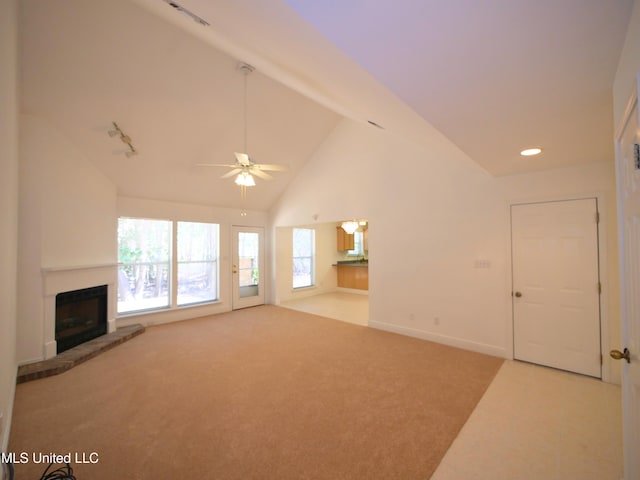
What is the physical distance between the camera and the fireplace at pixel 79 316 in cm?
392

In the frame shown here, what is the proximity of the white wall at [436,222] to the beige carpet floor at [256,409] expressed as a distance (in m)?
0.56

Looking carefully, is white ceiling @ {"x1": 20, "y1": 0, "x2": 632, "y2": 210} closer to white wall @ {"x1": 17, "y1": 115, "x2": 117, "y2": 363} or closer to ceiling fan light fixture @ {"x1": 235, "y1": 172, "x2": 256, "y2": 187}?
white wall @ {"x1": 17, "y1": 115, "x2": 117, "y2": 363}

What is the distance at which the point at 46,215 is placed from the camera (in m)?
3.59

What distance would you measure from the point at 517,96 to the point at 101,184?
5401 mm

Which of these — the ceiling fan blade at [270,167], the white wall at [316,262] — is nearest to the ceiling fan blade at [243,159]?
the ceiling fan blade at [270,167]

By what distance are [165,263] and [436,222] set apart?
507 cm

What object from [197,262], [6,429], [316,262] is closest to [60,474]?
[6,429]

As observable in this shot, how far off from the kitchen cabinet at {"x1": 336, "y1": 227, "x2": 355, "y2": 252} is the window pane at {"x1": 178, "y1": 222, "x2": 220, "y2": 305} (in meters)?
4.10

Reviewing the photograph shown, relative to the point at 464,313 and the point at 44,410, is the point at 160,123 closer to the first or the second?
the point at 44,410

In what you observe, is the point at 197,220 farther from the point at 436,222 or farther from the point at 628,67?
the point at 628,67

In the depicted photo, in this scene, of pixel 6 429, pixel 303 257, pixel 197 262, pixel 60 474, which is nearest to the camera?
pixel 60 474

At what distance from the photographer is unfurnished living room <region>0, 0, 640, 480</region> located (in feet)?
4.68

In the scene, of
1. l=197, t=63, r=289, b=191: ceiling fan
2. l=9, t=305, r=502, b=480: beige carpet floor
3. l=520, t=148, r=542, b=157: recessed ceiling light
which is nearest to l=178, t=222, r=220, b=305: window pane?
l=9, t=305, r=502, b=480: beige carpet floor

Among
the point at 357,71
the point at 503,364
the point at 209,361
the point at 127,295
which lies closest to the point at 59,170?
the point at 127,295
